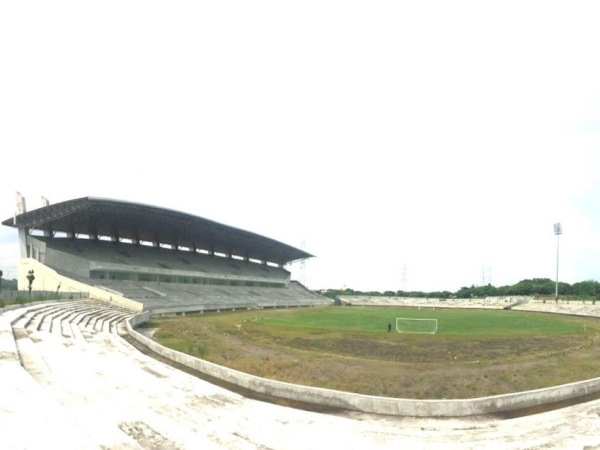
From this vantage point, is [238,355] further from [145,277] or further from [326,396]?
[145,277]

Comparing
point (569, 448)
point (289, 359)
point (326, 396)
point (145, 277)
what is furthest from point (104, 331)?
point (145, 277)

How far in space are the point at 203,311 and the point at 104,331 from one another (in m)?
35.6

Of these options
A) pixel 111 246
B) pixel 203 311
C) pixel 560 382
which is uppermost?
pixel 111 246

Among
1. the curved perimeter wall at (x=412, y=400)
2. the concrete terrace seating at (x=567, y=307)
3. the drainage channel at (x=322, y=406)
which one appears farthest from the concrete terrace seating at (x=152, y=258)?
the concrete terrace seating at (x=567, y=307)

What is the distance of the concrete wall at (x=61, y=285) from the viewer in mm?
50531

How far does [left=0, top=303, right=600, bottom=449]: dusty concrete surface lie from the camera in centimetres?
879

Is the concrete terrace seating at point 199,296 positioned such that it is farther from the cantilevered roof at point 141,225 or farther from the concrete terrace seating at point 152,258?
the cantilevered roof at point 141,225

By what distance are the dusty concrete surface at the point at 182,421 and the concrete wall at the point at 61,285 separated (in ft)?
116

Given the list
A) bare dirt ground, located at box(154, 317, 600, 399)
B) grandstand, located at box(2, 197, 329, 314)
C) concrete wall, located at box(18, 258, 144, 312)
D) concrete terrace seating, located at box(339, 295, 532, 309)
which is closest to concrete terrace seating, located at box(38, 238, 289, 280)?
grandstand, located at box(2, 197, 329, 314)

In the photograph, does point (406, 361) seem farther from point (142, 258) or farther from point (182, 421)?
point (142, 258)

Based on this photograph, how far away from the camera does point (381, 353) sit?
25.7 meters

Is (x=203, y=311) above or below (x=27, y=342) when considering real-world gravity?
below

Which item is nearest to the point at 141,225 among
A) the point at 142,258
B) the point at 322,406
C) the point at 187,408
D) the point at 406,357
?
the point at 142,258

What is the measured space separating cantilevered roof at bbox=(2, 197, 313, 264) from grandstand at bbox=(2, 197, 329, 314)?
0.14 metres
